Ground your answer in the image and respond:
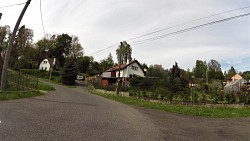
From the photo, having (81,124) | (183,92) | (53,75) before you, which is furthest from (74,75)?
(81,124)

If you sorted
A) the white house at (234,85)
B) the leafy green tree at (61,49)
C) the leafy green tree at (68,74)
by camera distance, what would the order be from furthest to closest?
1. the leafy green tree at (61,49)
2. the leafy green tree at (68,74)
3. the white house at (234,85)

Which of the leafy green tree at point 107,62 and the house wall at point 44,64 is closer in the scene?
the house wall at point 44,64

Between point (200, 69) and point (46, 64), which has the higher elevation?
point (200, 69)

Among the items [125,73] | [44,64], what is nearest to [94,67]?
[44,64]

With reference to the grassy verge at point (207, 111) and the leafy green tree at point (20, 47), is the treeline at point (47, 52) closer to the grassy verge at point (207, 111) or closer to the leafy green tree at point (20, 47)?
the leafy green tree at point (20, 47)

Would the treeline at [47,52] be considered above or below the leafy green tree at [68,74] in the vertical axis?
above

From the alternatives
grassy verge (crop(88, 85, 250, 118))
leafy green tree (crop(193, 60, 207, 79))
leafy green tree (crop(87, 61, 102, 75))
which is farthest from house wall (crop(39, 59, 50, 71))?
grassy verge (crop(88, 85, 250, 118))

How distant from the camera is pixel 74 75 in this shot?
57.6 meters

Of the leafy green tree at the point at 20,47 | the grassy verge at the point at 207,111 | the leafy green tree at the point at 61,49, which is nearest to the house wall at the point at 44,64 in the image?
the leafy green tree at the point at 61,49

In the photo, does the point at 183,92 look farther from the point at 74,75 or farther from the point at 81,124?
the point at 74,75

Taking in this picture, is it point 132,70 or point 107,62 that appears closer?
point 132,70

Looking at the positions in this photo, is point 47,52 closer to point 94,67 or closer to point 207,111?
point 94,67

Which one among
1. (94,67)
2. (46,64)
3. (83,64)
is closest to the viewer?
(46,64)

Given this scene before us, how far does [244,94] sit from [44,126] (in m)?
21.3
